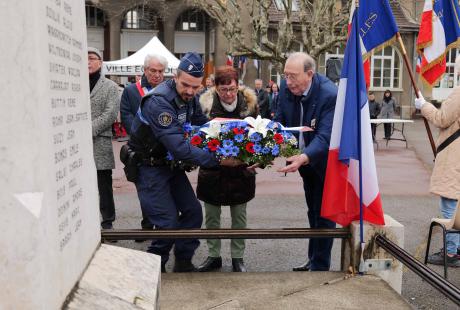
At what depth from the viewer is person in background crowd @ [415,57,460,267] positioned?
198 inches

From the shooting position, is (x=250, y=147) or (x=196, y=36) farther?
(x=196, y=36)

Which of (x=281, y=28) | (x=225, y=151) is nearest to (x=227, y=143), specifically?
(x=225, y=151)

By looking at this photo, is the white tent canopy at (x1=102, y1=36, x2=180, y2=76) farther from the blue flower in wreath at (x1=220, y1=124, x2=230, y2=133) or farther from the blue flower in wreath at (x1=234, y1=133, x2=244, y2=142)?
the blue flower in wreath at (x1=234, y1=133, x2=244, y2=142)

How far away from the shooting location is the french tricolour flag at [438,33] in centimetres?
580

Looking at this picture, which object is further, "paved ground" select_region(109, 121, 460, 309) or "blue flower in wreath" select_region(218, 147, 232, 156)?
"paved ground" select_region(109, 121, 460, 309)

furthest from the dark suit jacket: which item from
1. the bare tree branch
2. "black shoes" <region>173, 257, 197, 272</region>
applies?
the bare tree branch

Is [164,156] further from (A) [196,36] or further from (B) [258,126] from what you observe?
(A) [196,36]

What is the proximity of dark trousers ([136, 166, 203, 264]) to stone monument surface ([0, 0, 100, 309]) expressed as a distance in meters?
2.29

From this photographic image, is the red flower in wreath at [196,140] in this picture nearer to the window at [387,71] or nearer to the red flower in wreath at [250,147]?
the red flower in wreath at [250,147]

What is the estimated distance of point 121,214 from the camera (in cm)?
736

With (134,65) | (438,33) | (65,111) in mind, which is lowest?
(65,111)

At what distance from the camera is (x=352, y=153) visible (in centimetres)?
390

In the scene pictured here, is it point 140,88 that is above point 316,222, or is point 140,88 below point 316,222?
above

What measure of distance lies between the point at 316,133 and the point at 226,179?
0.88 meters
